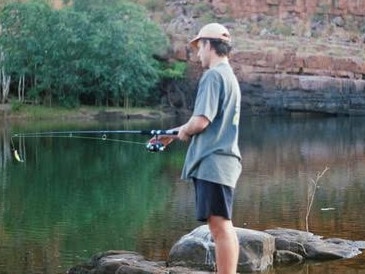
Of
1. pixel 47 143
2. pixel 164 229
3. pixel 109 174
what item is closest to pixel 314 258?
pixel 164 229

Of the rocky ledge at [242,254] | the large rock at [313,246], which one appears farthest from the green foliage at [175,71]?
the rocky ledge at [242,254]

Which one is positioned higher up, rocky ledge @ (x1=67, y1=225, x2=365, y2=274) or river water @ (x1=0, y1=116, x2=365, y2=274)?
rocky ledge @ (x1=67, y1=225, x2=365, y2=274)

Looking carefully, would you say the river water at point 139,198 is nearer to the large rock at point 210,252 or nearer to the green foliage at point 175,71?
the large rock at point 210,252

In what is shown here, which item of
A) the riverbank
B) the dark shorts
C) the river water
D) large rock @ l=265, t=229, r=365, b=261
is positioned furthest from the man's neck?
the riverbank

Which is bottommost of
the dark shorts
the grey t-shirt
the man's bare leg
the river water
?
the river water

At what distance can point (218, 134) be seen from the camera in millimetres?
6879

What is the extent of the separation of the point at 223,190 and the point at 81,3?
151 ft

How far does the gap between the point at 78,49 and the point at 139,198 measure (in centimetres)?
3205

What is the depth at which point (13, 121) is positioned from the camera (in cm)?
4656

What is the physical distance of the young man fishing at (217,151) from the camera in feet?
22.3

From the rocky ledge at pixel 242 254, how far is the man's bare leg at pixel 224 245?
3557 millimetres

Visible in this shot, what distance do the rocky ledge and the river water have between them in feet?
1.11

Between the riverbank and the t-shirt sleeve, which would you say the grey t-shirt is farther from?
the riverbank

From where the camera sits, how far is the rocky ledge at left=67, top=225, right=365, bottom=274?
10.8 meters
